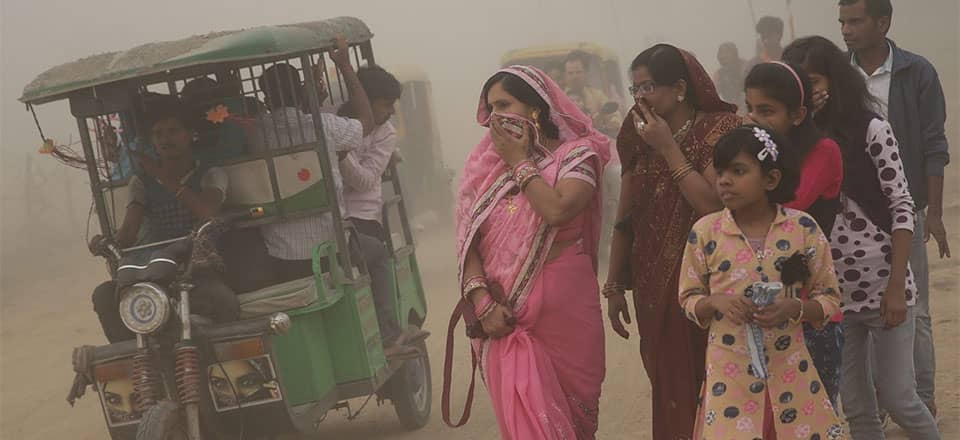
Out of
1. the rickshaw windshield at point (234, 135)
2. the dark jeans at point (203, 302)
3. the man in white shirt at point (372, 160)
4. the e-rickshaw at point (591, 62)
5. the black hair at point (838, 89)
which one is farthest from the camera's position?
the e-rickshaw at point (591, 62)

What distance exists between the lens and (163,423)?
5207mm

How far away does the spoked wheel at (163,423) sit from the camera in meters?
5.15

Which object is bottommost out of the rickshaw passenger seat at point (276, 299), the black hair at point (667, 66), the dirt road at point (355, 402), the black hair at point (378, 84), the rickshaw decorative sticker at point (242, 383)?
the dirt road at point (355, 402)

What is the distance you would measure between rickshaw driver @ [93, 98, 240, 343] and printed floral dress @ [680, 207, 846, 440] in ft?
8.93

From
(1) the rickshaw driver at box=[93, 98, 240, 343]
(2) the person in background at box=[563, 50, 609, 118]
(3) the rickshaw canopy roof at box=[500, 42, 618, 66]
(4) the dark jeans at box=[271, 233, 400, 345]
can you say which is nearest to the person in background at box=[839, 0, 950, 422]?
(4) the dark jeans at box=[271, 233, 400, 345]

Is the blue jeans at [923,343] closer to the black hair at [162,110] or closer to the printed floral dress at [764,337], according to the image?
the printed floral dress at [764,337]

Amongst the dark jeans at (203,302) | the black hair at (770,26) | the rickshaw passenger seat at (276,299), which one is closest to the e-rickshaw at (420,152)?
the black hair at (770,26)

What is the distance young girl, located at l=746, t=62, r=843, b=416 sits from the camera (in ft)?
12.8

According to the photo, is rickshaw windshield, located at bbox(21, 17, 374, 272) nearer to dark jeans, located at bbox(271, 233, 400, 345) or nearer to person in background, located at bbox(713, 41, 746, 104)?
dark jeans, located at bbox(271, 233, 400, 345)

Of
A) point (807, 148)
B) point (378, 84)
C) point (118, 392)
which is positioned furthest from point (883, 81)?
point (118, 392)

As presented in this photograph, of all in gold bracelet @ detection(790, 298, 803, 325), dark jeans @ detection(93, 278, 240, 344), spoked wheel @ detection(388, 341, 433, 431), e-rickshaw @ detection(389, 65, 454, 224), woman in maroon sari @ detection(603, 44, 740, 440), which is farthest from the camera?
e-rickshaw @ detection(389, 65, 454, 224)

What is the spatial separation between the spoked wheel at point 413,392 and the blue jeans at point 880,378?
3063 mm

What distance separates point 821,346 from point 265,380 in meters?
2.79

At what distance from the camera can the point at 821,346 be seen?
389cm
